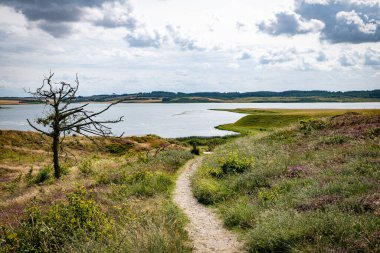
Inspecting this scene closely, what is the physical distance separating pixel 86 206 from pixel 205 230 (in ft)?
15.9

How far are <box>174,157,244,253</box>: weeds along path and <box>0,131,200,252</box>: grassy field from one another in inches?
22.0

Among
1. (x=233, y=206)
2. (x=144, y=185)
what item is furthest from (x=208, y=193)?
(x=144, y=185)

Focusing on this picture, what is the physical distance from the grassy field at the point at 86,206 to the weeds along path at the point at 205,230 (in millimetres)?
559

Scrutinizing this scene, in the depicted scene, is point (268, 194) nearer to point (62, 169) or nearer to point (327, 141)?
point (327, 141)

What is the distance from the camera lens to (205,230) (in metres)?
12.5

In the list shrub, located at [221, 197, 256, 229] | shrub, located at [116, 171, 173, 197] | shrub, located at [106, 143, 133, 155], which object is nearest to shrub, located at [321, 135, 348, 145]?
shrub, located at [116, 171, 173, 197]

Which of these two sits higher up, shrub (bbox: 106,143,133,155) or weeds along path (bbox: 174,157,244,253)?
weeds along path (bbox: 174,157,244,253)

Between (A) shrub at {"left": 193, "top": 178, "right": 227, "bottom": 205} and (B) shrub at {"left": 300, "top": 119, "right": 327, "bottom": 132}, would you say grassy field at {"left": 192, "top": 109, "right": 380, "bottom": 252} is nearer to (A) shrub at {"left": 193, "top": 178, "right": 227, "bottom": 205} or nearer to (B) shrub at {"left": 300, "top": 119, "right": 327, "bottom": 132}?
(A) shrub at {"left": 193, "top": 178, "right": 227, "bottom": 205}

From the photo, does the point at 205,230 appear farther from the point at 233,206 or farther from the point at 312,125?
the point at 312,125

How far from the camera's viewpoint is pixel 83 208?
34.6 ft

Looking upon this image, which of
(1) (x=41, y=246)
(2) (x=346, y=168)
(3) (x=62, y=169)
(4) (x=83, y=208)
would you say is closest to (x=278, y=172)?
(2) (x=346, y=168)

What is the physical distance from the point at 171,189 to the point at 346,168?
10.5m

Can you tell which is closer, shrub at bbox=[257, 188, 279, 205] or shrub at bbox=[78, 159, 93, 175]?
shrub at bbox=[257, 188, 279, 205]

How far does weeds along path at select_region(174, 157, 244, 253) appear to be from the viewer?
1062 centimetres
